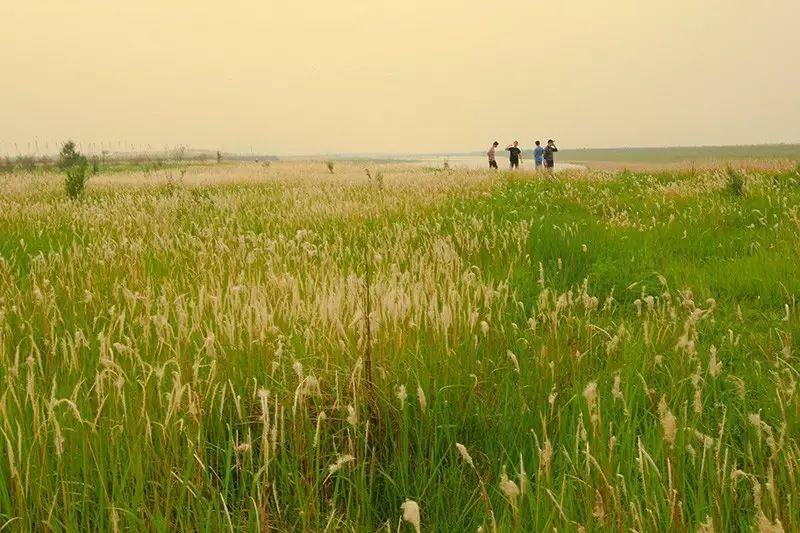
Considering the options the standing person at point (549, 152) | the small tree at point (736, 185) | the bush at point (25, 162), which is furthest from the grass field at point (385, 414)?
the bush at point (25, 162)

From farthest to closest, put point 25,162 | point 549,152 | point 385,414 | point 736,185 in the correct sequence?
point 25,162 < point 549,152 < point 736,185 < point 385,414

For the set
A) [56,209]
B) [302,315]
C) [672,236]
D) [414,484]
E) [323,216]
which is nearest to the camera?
[414,484]

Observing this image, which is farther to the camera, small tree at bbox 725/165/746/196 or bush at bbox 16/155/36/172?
bush at bbox 16/155/36/172

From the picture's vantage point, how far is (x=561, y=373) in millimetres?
2727

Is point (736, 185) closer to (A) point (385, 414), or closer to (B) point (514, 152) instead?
(A) point (385, 414)

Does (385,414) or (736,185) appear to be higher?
(736,185)

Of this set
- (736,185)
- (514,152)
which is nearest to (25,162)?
(514,152)

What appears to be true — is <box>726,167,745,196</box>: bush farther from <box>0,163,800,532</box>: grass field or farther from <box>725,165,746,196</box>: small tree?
<box>0,163,800,532</box>: grass field

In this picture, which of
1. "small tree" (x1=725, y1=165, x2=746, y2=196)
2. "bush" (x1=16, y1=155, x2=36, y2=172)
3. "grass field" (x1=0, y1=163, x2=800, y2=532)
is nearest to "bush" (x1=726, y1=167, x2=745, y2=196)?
"small tree" (x1=725, y1=165, x2=746, y2=196)

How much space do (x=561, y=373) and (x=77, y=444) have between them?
76.2 inches

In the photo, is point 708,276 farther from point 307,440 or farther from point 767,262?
point 307,440

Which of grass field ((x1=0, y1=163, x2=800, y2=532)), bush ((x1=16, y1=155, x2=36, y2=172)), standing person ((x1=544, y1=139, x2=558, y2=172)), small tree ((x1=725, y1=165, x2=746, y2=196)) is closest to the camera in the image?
grass field ((x1=0, y1=163, x2=800, y2=532))

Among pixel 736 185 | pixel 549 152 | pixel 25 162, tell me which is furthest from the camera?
pixel 25 162

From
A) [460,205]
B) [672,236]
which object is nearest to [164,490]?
[672,236]
